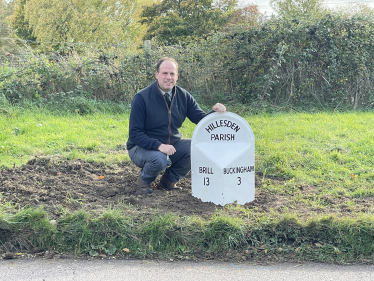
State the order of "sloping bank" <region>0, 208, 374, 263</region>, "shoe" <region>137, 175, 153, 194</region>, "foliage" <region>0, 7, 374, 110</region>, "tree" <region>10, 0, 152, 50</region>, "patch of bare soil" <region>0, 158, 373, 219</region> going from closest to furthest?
"sloping bank" <region>0, 208, 374, 263</region>, "patch of bare soil" <region>0, 158, 373, 219</region>, "shoe" <region>137, 175, 153, 194</region>, "foliage" <region>0, 7, 374, 110</region>, "tree" <region>10, 0, 152, 50</region>

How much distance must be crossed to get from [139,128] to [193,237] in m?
1.45

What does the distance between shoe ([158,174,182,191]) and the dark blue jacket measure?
44 cm

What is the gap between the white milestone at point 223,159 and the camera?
3889mm

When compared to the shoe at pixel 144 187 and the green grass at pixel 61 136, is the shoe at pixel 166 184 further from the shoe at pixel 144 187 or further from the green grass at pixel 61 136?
the green grass at pixel 61 136

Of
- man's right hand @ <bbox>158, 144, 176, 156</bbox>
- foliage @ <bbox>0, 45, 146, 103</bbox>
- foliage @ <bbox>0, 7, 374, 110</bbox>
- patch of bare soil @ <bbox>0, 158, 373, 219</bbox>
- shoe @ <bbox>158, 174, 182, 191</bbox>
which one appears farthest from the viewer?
foliage @ <bbox>0, 7, 374, 110</bbox>

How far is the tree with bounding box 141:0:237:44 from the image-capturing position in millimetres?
28922

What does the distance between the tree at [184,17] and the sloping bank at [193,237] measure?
2572 centimetres

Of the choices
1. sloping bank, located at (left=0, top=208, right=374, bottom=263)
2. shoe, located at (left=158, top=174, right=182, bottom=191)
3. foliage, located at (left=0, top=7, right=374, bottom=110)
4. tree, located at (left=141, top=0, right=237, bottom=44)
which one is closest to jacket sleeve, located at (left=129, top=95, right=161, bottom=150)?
shoe, located at (left=158, top=174, right=182, bottom=191)

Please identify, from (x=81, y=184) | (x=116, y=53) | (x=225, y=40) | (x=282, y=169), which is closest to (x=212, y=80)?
(x=225, y=40)

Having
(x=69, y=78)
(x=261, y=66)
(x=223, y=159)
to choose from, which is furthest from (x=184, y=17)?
(x=223, y=159)

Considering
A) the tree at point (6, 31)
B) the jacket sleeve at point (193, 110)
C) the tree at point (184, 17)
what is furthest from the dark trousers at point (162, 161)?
the tree at point (184, 17)

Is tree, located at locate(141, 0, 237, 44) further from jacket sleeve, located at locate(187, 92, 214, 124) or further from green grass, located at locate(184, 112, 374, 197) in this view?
jacket sleeve, located at locate(187, 92, 214, 124)

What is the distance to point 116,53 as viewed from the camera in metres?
10.1

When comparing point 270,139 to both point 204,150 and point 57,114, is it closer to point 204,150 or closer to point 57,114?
point 204,150
